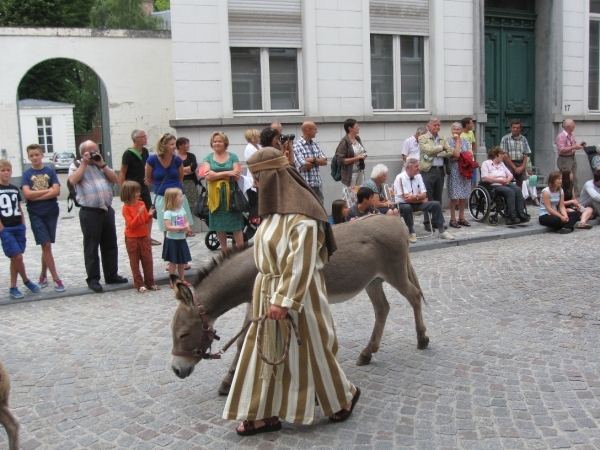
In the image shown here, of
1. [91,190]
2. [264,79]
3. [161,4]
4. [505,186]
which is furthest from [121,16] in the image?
[91,190]

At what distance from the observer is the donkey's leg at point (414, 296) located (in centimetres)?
537

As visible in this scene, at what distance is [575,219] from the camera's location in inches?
472

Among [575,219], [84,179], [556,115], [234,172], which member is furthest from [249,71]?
[556,115]

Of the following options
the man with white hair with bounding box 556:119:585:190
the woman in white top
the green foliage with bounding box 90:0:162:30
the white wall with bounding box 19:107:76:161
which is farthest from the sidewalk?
the green foliage with bounding box 90:0:162:30

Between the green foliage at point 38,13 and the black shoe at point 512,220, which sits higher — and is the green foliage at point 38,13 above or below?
above

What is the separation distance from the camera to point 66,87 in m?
48.0

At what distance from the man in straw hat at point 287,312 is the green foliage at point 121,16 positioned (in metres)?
46.2

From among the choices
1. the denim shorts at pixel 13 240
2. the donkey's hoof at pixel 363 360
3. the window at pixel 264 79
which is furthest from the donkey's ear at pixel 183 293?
the window at pixel 264 79

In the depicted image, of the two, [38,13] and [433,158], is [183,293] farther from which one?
[38,13]

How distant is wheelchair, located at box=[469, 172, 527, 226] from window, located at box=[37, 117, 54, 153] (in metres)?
39.9

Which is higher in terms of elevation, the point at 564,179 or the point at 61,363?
the point at 564,179

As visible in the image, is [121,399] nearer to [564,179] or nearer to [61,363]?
[61,363]

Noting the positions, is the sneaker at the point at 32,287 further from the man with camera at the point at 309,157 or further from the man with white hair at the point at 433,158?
the man with white hair at the point at 433,158

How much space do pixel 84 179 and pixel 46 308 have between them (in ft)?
5.52
